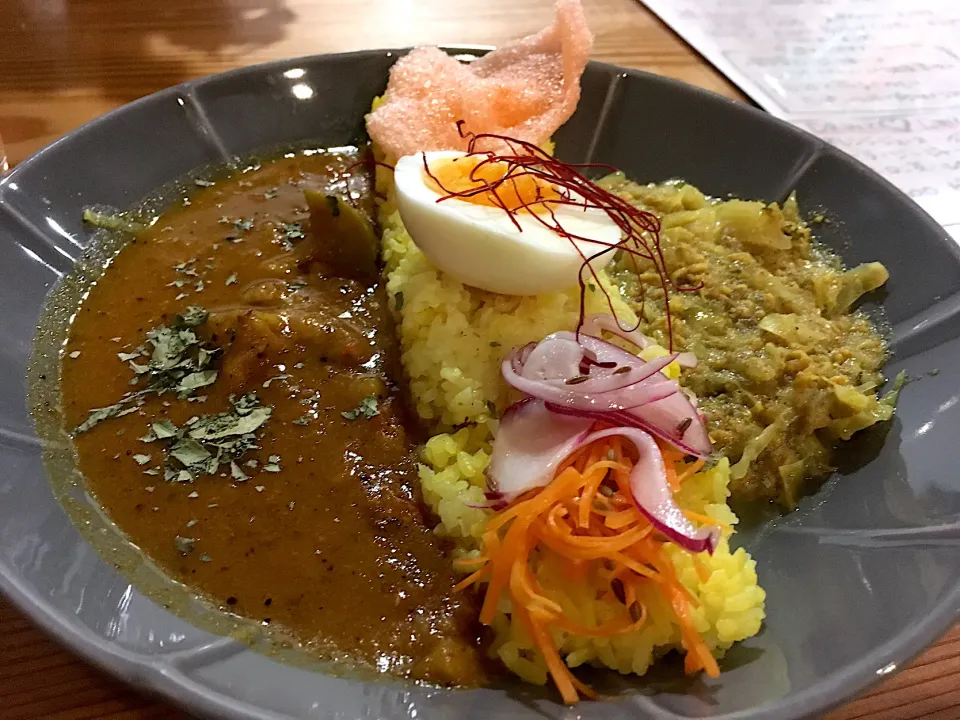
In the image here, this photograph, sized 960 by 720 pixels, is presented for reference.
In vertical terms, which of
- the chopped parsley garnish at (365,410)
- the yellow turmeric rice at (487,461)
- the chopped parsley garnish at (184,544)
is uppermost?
the yellow turmeric rice at (487,461)

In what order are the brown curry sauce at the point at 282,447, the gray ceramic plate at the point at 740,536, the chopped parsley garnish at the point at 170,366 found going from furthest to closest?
1. the chopped parsley garnish at the point at 170,366
2. the brown curry sauce at the point at 282,447
3. the gray ceramic plate at the point at 740,536

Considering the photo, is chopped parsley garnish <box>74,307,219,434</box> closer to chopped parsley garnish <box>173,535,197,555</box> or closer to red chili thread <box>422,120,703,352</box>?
chopped parsley garnish <box>173,535,197,555</box>

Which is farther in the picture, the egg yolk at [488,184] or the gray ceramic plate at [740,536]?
the egg yolk at [488,184]

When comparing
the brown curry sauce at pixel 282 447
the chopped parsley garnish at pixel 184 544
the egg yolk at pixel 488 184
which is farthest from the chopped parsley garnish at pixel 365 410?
the egg yolk at pixel 488 184

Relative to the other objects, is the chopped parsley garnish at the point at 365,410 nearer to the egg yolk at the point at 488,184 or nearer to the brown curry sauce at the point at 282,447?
the brown curry sauce at the point at 282,447

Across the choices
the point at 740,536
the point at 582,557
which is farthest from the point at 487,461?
the point at 740,536

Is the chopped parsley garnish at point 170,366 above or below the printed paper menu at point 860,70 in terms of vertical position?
below

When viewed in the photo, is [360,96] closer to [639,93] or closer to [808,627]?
[639,93]

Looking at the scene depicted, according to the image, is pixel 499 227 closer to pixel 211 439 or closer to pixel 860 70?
pixel 211 439
